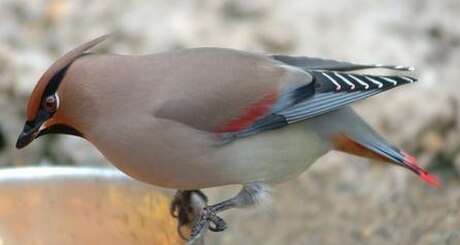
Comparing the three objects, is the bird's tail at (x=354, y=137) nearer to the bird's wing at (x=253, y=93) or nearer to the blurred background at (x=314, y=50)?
the bird's wing at (x=253, y=93)

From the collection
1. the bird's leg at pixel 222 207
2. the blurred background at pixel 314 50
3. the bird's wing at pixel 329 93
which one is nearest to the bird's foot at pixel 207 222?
the bird's leg at pixel 222 207

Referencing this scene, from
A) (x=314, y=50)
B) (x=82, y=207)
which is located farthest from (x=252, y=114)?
(x=314, y=50)

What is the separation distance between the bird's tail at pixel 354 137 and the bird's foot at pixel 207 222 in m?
0.45

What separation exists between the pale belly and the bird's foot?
72 millimetres

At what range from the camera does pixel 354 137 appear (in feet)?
12.5

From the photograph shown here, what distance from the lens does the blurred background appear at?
17.6 ft

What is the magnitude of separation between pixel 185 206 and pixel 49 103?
18.6 inches

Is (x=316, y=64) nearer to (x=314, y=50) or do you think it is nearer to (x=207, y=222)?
(x=207, y=222)

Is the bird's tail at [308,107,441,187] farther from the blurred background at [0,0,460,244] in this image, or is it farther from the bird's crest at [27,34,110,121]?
the blurred background at [0,0,460,244]

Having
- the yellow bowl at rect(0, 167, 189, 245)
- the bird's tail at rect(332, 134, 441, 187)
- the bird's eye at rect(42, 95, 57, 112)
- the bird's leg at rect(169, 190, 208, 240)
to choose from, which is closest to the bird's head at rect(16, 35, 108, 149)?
the bird's eye at rect(42, 95, 57, 112)

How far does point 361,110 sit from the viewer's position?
5.53m

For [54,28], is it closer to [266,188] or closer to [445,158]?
[445,158]

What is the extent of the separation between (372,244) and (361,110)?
86 cm

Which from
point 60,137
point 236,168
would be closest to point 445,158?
point 60,137
